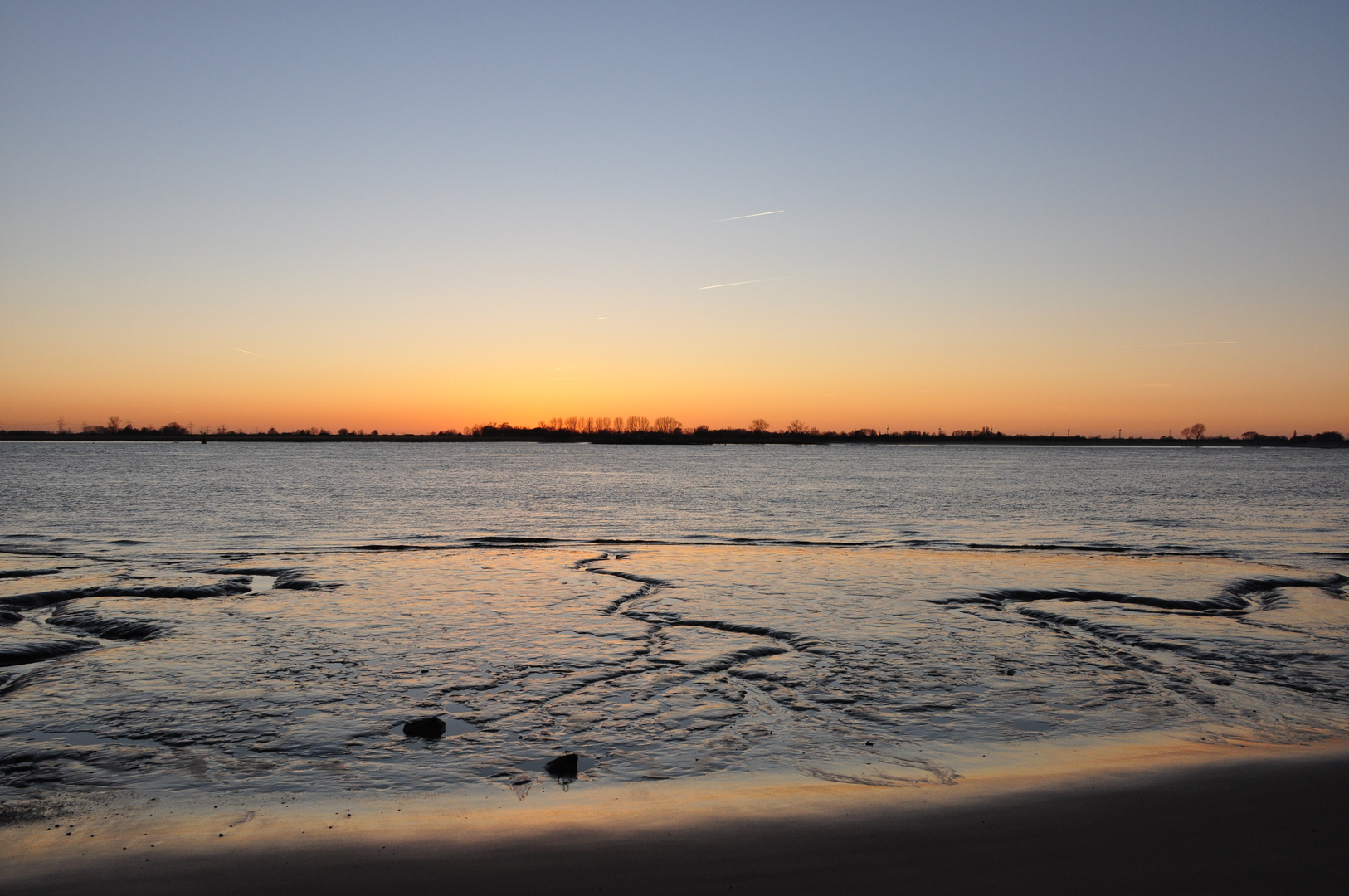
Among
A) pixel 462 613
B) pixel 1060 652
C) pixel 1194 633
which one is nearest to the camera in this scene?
pixel 1060 652

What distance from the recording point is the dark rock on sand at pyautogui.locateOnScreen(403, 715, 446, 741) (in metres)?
Result: 7.38

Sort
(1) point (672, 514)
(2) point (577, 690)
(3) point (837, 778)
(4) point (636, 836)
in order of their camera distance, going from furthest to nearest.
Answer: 1. (1) point (672, 514)
2. (2) point (577, 690)
3. (3) point (837, 778)
4. (4) point (636, 836)

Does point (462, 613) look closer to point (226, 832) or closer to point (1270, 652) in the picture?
point (226, 832)

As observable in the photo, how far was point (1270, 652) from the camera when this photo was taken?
35.8 ft

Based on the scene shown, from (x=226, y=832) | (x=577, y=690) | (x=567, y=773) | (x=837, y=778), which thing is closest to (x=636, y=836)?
(x=567, y=773)

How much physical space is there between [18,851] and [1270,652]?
44.2 feet

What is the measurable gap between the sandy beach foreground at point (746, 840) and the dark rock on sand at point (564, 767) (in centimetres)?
23

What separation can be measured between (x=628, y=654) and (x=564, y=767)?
4250mm

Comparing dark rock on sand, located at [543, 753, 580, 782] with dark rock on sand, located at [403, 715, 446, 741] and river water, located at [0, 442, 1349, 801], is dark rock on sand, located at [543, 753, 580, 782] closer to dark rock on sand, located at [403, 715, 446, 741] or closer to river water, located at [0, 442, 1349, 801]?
river water, located at [0, 442, 1349, 801]

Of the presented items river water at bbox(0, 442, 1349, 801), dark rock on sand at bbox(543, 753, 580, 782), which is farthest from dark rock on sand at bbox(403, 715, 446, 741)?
dark rock on sand at bbox(543, 753, 580, 782)

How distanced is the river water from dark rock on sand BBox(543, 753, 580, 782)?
0.29 ft

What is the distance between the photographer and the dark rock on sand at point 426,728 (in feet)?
24.2

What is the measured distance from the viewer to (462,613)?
13562 millimetres

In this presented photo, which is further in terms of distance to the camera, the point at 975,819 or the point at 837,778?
the point at 837,778
